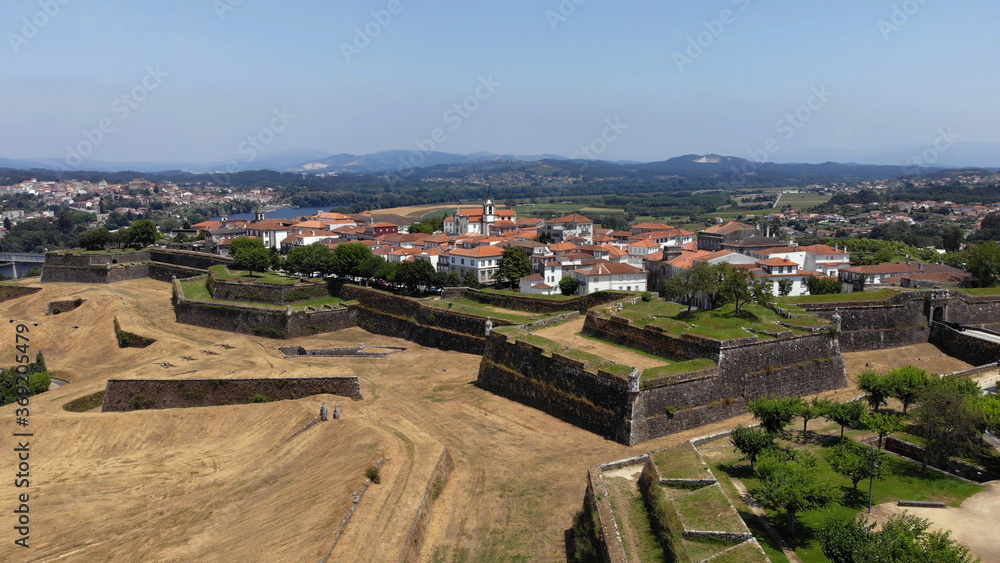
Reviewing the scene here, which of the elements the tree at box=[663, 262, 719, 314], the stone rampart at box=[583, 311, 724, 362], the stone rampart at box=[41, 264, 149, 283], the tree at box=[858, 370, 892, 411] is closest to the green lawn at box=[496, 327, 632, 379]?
the stone rampart at box=[583, 311, 724, 362]

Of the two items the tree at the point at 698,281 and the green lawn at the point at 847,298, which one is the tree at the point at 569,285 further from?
the green lawn at the point at 847,298

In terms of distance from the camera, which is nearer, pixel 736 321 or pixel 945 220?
pixel 736 321

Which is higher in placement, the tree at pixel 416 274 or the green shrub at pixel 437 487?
the tree at pixel 416 274

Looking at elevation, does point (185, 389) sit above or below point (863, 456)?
below

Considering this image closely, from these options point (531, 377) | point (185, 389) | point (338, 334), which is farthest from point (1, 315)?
point (531, 377)

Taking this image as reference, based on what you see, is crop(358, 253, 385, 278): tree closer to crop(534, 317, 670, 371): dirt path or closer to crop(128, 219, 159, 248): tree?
crop(534, 317, 670, 371): dirt path

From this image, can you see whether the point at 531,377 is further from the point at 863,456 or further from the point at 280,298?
the point at 280,298

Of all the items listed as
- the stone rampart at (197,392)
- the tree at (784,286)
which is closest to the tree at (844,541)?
the stone rampart at (197,392)
